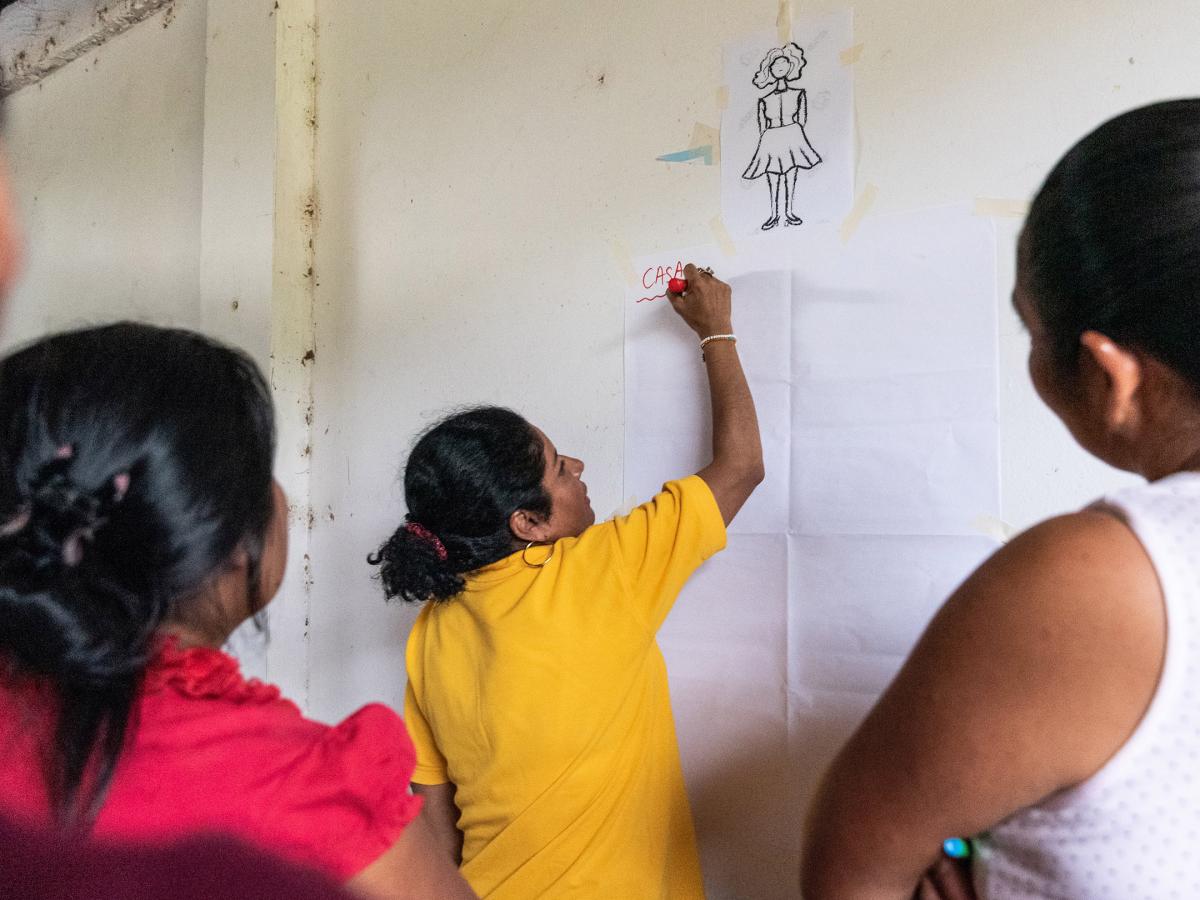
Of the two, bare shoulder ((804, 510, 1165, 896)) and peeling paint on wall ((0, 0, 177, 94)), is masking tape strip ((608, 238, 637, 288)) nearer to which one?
bare shoulder ((804, 510, 1165, 896))

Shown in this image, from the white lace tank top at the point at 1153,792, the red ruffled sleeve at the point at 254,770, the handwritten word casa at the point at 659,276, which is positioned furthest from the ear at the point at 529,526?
the white lace tank top at the point at 1153,792

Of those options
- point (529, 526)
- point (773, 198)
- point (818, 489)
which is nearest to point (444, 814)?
point (529, 526)

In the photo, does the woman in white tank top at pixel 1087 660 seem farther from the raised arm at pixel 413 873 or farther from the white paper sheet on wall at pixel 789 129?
the white paper sheet on wall at pixel 789 129

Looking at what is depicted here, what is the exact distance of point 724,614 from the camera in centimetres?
130

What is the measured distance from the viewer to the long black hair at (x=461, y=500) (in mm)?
1233

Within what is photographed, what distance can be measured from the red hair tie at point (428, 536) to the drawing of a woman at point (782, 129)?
0.64m

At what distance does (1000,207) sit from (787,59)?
379 mm

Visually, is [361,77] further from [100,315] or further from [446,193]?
[100,315]

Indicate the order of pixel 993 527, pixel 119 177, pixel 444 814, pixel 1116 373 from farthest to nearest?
pixel 119 177
pixel 444 814
pixel 993 527
pixel 1116 373

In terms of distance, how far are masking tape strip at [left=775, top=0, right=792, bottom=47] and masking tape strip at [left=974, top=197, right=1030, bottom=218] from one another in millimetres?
373

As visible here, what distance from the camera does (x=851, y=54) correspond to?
1.20 metres

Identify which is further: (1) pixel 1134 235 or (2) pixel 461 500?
(2) pixel 461 500

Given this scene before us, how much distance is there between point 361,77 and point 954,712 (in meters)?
1.75

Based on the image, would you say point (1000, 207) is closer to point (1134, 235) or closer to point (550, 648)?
point (1134, 235)
